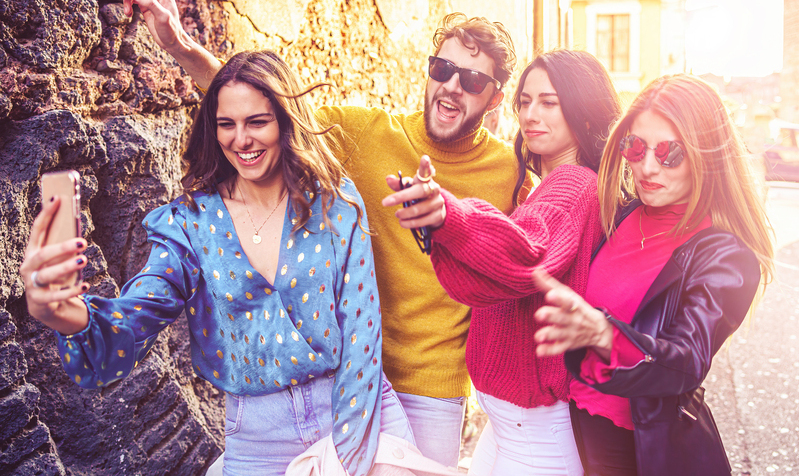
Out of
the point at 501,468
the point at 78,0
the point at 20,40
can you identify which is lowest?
the point at 501,468

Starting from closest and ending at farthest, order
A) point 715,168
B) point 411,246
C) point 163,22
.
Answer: point 715,168 < point 163,22 < point 411,246

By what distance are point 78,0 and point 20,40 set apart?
236 millimetres

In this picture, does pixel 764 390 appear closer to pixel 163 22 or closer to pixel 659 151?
pixel 659 151

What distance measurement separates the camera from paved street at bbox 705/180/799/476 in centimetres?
346

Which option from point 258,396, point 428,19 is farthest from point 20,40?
point 428,19

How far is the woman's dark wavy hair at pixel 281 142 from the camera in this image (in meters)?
1.71

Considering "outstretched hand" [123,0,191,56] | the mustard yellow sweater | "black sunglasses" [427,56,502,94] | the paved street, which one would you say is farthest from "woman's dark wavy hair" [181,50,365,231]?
the paved street

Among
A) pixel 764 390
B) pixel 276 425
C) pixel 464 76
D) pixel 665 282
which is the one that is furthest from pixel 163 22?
pixel 764 390

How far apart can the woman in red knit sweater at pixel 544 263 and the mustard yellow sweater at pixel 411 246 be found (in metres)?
0.26

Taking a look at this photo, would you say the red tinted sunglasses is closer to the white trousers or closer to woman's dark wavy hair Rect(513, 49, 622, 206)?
woman's dark wavy hair Rect(513, 49, 622, 206)

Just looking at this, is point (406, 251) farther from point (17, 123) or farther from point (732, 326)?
point (17, 123)

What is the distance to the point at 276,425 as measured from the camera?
1.71 meters

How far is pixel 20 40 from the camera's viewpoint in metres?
1.55

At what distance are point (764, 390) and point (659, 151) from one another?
366 centimetres
